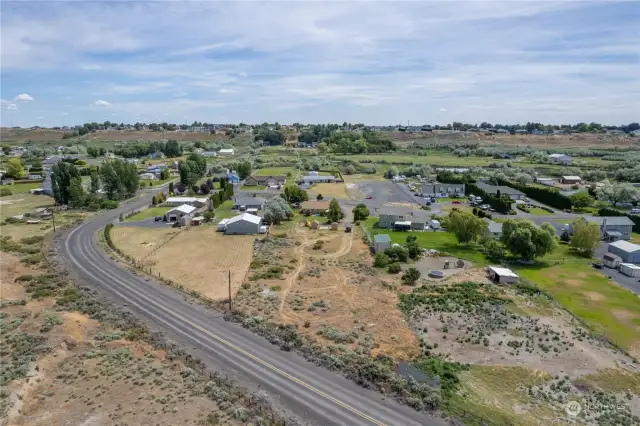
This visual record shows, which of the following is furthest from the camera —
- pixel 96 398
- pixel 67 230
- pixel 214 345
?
pixel 67 230

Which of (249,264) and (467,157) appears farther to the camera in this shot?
(467,157)

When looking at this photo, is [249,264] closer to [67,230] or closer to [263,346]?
[263,346]

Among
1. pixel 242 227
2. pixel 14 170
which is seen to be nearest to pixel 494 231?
pixel 242 227

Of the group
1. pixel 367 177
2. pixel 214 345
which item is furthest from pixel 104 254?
pixel 367 177

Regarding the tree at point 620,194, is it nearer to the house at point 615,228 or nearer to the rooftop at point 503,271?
the house at point 615,228

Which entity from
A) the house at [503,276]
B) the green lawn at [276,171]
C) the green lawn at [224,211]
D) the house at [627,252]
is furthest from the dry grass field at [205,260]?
the green lawn at [276,171]

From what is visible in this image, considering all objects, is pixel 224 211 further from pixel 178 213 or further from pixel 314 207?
pixel 314 207
